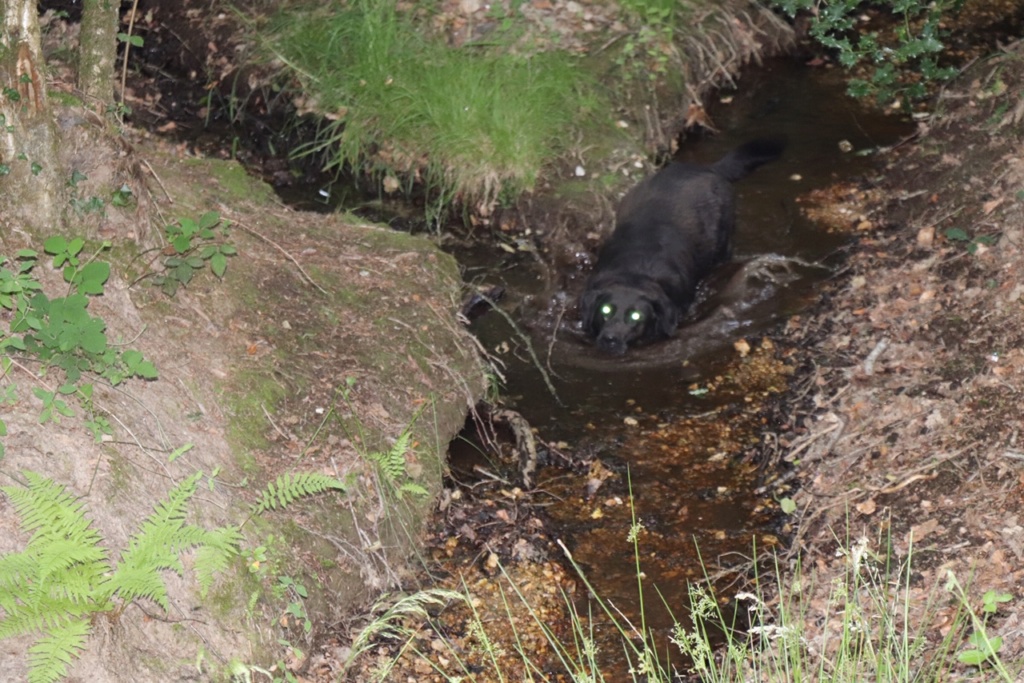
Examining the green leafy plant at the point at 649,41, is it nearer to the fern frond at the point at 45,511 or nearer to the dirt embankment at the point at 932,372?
the dirt embankment at the point at 932,372

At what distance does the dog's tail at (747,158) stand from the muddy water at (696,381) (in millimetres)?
77

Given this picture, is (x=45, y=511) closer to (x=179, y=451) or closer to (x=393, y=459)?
(x=179, y=451)

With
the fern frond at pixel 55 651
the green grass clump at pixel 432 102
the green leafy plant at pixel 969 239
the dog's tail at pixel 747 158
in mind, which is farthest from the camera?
the dog's tail at pixel 747 158

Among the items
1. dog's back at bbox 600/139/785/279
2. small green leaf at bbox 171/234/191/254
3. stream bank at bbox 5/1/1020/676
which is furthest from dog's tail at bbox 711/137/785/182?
small green leaf at bbox 171/234/191/254

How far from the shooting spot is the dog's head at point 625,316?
5.91 meters

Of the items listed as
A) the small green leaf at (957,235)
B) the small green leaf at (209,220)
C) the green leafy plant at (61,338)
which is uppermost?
the small green leaf at (209,220)

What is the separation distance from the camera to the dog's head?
5.91m

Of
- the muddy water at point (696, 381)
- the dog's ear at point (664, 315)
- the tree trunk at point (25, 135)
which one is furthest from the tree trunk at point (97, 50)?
the dog's ear at point (664, 315)

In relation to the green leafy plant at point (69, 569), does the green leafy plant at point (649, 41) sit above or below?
above

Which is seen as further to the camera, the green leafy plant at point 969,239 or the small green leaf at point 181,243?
the green leafy plant at point 969,239

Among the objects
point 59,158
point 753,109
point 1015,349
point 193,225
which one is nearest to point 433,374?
point 193,225

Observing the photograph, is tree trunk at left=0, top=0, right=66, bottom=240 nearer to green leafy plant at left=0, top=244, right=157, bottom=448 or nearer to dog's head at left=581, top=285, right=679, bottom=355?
green leafy plant at left=0, top=244, right=157, bottom=448

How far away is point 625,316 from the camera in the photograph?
5.91 meters

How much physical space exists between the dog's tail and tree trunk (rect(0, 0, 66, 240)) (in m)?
4.27
